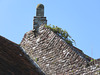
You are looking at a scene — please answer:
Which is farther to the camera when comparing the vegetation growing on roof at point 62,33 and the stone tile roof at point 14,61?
the vegetation growing on roof at point 62,33

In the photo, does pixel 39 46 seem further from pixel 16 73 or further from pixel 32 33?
pixel 16 73

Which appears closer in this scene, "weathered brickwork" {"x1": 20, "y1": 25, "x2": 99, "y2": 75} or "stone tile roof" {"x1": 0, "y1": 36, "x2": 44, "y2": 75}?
"stone tile roof" {"x1": 0, "y1": 36, "x2": 44, "y2": 75}

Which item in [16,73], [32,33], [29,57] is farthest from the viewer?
[32,33]

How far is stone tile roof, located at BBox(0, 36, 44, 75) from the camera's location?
7.03 metres

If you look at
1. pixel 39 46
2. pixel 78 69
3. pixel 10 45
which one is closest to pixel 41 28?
pixel 39 46

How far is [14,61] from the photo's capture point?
799 centimetres

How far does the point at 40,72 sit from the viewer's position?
327 inches

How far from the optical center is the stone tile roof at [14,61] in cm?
703

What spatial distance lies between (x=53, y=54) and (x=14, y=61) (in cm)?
163

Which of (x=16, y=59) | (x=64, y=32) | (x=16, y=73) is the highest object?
(x=64, y=32)

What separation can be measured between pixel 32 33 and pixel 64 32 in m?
1.56

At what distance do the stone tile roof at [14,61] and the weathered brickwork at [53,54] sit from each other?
0.30m

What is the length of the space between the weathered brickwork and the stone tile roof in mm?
301

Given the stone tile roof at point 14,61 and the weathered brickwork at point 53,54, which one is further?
the weathered brickwork at point 53,54
